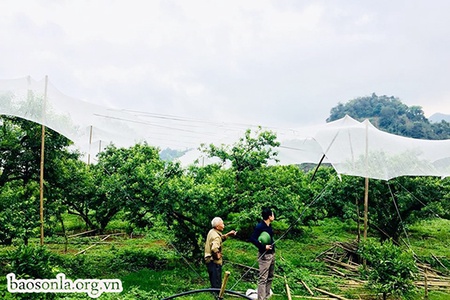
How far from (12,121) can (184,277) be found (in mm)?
5098

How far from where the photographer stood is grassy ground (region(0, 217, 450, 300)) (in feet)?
24.7

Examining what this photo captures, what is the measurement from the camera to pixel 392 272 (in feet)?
22.9

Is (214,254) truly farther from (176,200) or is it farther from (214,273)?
(176,200)

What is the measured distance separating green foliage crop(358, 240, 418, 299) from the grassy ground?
71 cm

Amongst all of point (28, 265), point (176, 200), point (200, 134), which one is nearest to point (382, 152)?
point (200, 134)

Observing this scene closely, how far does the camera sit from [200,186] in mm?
8078

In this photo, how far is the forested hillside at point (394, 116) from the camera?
146 ft

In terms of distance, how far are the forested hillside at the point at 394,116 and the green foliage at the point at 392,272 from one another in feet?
132

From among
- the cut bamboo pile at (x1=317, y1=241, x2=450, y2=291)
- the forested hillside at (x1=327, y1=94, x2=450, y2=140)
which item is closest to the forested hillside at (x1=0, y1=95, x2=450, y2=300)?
the cut bamboo pile at (x1=317, y1=241, x2=450, y2=291)

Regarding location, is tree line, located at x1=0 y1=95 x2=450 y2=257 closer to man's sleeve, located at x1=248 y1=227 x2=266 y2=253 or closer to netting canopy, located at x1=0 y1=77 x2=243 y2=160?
netting canopy, located at x1=0 y1=77 x2=243 y2=160

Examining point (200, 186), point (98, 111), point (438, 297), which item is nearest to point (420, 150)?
point (438, 297)

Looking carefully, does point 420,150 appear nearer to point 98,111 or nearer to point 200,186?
point 200,186

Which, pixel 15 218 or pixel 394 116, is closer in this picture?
pixel 15 218

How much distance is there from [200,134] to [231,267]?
3.39m
